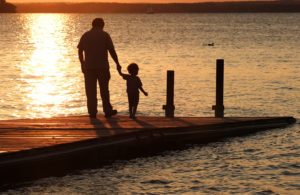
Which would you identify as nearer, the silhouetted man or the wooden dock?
the wooden dock

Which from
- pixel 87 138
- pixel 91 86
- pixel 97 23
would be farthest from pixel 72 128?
pixel 97 23

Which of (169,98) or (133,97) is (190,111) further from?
(133,97)

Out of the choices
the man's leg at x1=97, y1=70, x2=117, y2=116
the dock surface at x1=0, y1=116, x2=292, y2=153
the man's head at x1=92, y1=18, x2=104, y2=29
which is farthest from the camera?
the man's leg at x1=97, y1=70, x2=117, y2=116

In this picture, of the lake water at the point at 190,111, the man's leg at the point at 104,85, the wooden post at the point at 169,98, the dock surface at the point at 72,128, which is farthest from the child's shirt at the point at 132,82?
the wooden post at the point at 169,98

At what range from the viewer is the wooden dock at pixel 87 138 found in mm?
11547

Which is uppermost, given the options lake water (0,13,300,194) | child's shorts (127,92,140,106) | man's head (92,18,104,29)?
man's head (92,18,104,29)

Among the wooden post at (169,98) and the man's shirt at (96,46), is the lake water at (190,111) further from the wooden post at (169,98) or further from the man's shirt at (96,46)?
the man's shirt at (96,46)

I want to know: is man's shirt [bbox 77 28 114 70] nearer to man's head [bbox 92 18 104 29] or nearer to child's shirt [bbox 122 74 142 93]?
man's head [bbox 92 18 104 29]

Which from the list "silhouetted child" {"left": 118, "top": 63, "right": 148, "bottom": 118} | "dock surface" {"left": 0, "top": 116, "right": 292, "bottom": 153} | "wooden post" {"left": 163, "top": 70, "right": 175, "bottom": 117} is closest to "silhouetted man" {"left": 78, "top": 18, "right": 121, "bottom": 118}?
"silhouetted child" {"left": 118, "top": 63, "right": 148, "bottom": 118}

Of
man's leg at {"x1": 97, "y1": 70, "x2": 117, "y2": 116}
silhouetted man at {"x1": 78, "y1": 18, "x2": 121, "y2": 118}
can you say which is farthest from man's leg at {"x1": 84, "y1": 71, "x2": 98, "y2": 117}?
man's leg at {"x1": 97, "y1": 70, "x2": 117, "y2": 116}

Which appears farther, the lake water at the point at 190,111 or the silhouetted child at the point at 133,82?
the silhouetted child at the point at 133,82

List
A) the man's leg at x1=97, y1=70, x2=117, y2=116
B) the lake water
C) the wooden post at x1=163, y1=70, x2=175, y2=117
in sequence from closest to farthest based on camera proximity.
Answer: the lake water
the man's leg at x1=97, y1=70, x2=117, y2=116
the wooden post at x1=163, y1=70, x2=175, y2=117

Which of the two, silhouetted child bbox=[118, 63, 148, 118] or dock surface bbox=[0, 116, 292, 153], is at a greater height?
silhouetted child bbox=[118, 63, 148, 118]

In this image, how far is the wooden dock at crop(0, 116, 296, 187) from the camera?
1155 cm
